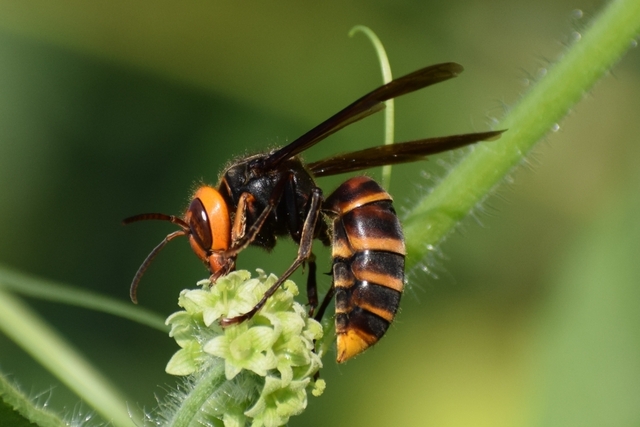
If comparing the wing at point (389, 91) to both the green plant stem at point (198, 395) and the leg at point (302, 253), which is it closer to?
the leg at point (302, 253)

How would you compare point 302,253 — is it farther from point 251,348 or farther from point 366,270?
point 251,348

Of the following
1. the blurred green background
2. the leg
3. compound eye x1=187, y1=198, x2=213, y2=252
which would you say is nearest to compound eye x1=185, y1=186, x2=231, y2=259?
compound eye x1=187, y1=198, x2=213, y2=252

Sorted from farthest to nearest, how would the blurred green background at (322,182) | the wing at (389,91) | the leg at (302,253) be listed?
the blurred green background at (322,182) → the wing at (389,91) → the leg at (302,253)

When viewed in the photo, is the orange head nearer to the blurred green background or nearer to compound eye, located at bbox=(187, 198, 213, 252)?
compound eye, located at bbox=(187, 198, 213, 252)

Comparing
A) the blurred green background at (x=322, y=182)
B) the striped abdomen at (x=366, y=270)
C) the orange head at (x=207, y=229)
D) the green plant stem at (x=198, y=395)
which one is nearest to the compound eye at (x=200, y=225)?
the orange head at (x=207, y=229)

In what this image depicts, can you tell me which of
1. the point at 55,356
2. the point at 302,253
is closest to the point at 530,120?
the point at 302,253

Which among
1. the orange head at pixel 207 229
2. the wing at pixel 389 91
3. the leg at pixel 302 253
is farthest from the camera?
the orange head at pixel 207 229

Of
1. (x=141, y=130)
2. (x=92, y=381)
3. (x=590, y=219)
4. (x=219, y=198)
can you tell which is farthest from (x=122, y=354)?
(x=590, y=219)
